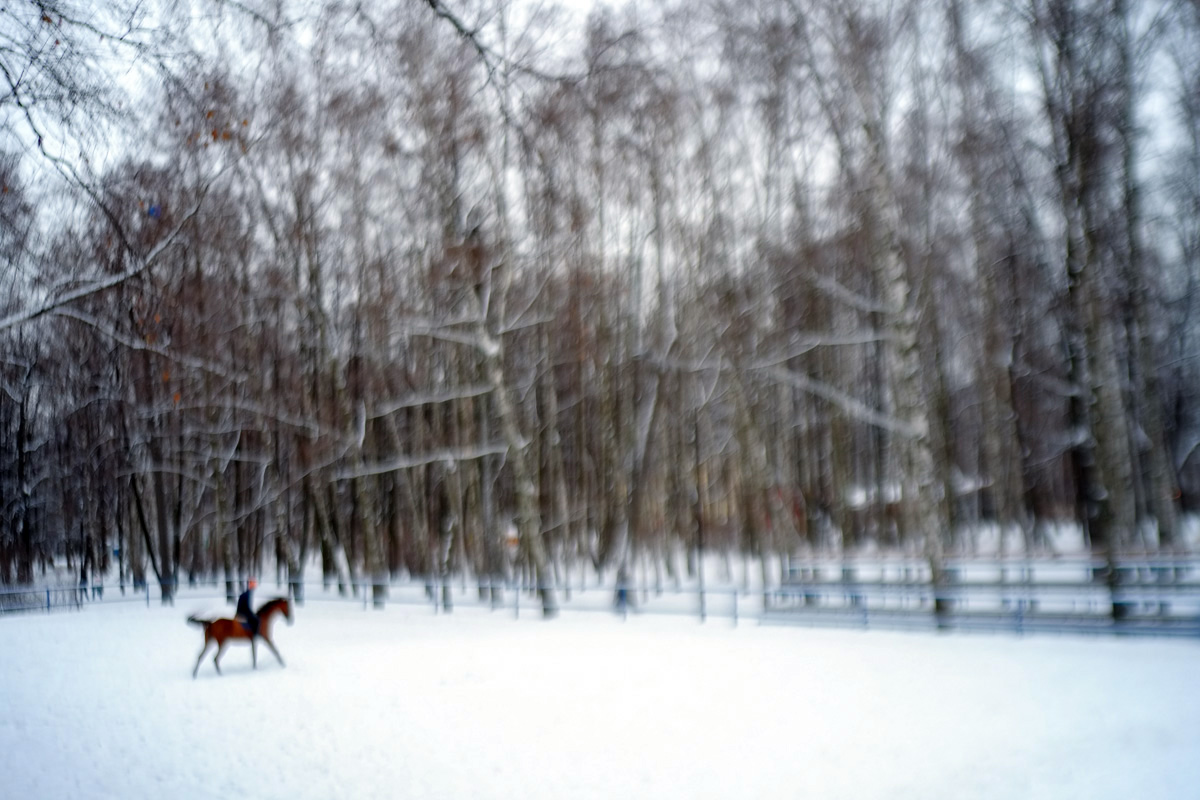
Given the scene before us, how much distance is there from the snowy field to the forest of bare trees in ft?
11.7

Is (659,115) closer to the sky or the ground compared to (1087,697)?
closer to the sky

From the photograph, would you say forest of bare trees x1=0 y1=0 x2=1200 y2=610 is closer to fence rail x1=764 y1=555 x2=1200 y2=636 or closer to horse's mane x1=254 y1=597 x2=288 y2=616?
fence rail x1=764 y1=555 x2=1200 y2=636

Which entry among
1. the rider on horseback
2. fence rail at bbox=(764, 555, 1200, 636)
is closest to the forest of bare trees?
fence rail at bbox=(764, 555, 1200, 636)

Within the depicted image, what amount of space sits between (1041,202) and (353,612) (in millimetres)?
17601

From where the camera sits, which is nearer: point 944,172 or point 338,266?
point 944,172

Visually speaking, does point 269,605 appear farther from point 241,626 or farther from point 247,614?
point 241,626

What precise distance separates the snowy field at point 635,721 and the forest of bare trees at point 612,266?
3551mm

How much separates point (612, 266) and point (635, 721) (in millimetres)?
16273

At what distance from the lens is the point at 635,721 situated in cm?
838

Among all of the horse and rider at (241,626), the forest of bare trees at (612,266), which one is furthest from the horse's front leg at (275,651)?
the forest of bare trees at (612,266)

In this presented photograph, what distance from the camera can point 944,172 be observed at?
1970 cm

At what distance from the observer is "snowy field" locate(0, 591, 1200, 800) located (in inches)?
256

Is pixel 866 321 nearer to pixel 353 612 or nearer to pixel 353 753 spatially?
pixel 353 612

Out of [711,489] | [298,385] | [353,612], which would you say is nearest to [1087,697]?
[353,612]
